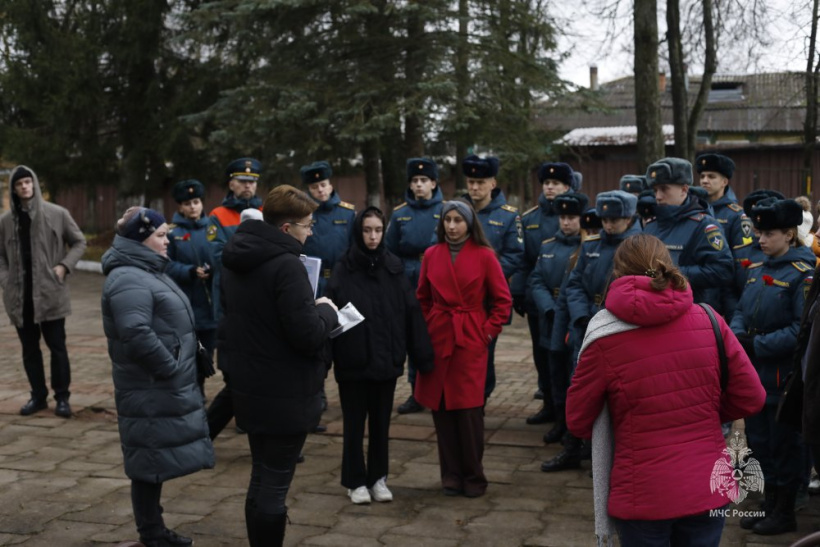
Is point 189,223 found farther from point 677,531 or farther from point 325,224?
point 677,531

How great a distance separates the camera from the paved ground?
5.37 m

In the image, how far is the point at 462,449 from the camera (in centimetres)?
613

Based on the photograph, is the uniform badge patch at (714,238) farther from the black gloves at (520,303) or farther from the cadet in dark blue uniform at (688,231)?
the black gloves at (520,303)

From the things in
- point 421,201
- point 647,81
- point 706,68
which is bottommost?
point 421,201

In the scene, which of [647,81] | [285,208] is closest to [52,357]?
[285,208]

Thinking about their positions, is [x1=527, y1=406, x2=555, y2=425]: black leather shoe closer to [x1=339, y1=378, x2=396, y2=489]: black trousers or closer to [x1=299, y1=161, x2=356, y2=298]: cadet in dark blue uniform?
[x1=299, y1=161, x2=356, y2=298]: cadet in dark blue uniform

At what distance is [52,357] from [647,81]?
28.0 feet

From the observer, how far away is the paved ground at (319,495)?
A: 5367 mm

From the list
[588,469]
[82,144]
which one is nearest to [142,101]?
[82,144]

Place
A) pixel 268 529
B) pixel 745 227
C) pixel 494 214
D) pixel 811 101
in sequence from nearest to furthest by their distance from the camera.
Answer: pixel 268 529 → pixel 745 227 → pixel 494 214 → pixel 811 101

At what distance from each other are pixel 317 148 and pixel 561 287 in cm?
1089

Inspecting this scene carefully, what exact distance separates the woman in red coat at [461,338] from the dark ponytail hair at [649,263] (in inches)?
96.8

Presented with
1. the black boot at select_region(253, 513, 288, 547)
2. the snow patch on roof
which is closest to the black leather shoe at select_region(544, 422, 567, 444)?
the black boot at select_region(253, 513, 288, 547)

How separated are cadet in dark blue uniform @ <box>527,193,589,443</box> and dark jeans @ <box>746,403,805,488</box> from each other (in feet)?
5.53
